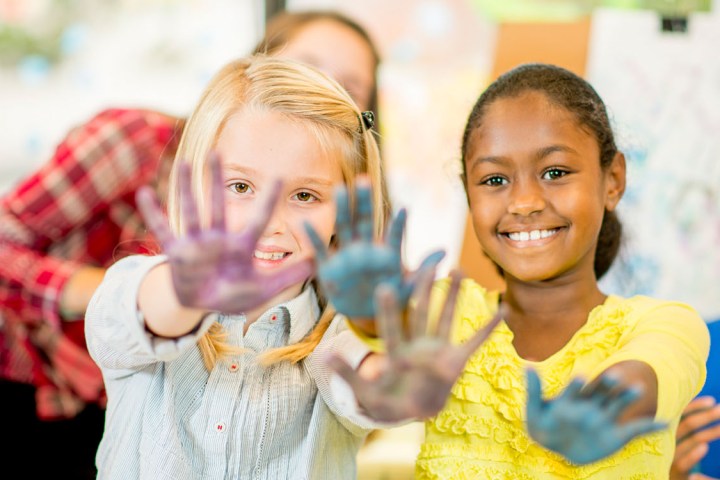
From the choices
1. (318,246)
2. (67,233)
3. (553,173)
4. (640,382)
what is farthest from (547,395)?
(67,233)

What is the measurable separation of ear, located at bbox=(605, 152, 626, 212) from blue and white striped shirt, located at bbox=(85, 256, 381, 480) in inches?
18.0

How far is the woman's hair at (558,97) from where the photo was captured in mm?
1172

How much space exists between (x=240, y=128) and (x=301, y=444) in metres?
0.43

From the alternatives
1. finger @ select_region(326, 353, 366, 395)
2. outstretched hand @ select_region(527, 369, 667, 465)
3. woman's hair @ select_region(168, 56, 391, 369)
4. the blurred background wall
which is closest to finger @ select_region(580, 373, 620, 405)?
outstretched hand @ select_region(527, 369, 667, 465)

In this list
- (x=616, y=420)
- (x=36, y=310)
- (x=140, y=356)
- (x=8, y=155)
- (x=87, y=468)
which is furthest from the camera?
(x=8, y=155)

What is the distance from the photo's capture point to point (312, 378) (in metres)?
1.08

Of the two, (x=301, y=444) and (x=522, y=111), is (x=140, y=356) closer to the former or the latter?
(x=301, y=444)

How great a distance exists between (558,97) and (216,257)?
64 cm

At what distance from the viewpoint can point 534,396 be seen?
0.74m

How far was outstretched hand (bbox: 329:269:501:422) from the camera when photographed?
0.72 metres

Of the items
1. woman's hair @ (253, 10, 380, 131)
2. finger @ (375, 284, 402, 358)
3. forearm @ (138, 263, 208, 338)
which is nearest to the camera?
finger @ (375, 284, 402, 358)

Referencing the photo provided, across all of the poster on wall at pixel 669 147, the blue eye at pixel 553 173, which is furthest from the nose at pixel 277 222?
the poster on wall at pixel 669 147

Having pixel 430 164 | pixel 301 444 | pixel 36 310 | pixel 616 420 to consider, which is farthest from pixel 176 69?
pixel 616 420

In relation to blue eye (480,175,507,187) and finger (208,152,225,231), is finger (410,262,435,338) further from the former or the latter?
blue eye (480,175,507,187)
